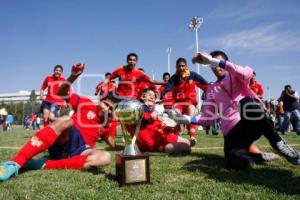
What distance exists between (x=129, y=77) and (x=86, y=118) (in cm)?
368

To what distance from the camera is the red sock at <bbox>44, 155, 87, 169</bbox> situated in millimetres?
3936

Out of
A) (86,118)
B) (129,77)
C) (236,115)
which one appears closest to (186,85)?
(129,77)

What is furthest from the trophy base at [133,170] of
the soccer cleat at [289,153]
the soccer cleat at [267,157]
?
the soccer cleat at [267,157]

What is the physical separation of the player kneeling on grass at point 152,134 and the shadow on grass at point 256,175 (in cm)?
139

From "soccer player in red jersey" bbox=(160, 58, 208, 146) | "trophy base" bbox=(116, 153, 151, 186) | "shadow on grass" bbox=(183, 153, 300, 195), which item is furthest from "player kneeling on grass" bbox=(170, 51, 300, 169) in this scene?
"soccer player in red jersey" bbox=(160, 58, 208, 146)

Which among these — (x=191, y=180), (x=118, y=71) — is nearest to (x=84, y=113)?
(x=191, y=180)

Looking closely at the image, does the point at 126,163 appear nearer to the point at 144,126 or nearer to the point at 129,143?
the point at 129,143

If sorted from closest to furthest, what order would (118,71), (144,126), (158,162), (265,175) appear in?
(265,175)
(158,162)
(144,126)
(118,71)

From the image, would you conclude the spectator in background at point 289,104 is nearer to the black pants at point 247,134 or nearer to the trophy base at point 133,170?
the black pants at point 247,134

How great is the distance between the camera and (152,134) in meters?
6.00

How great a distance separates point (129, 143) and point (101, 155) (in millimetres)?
641

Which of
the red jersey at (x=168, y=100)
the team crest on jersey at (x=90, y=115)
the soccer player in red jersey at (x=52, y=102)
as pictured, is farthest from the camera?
the soccer player in red jersey at (x=52, y=102)

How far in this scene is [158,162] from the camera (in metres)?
4.67

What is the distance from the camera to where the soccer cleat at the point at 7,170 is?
10.8 feet
